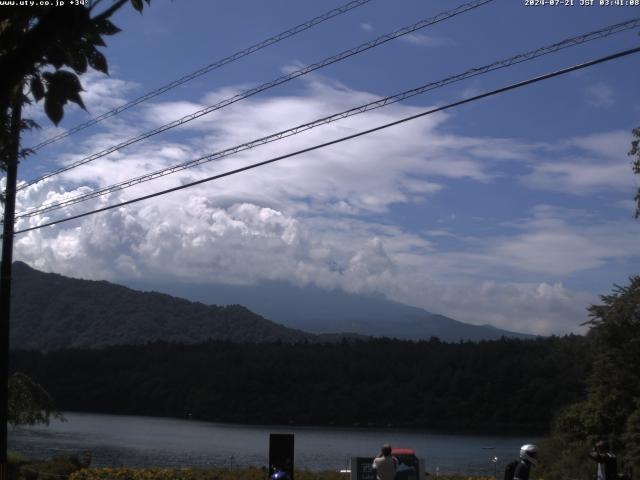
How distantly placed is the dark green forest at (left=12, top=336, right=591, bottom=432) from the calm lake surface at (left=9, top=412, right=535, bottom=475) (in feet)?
12.7

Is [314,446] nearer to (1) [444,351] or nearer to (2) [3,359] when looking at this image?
(1) [444,351]

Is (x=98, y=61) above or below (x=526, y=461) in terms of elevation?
above

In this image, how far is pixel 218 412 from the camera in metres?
95.2

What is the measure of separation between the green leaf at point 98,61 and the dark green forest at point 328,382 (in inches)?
1998

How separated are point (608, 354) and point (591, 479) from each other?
261 inches

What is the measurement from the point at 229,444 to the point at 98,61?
2261 inches

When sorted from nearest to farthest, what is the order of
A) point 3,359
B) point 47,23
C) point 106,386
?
point 47,23, point 3,359, point 106,386

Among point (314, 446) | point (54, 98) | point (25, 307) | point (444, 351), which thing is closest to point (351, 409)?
point (444, 351)

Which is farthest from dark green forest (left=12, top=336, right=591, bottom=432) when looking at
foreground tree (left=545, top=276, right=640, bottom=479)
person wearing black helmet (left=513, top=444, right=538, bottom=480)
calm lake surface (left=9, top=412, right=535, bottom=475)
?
person wearing black helmet (left=513, top=444, right=538, bottom=480)

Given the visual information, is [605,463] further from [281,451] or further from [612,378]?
[612,378]

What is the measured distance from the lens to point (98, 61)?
548 cm

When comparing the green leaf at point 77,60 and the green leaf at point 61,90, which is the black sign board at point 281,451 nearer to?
the green leaf at point 77,60

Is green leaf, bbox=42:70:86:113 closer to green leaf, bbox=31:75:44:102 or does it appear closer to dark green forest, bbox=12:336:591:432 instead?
green leaf, bbox=31:75:44:102

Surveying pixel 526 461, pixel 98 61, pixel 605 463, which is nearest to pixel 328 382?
pixel 605 463
